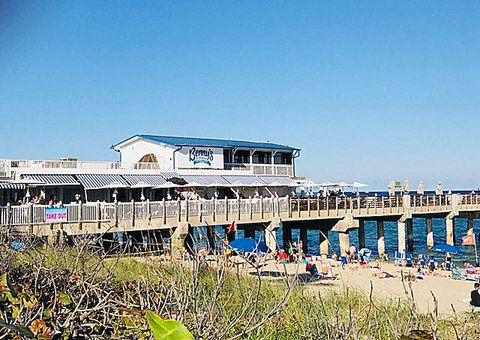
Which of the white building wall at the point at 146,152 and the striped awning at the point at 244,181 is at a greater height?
the white building wall at the point at 146,152

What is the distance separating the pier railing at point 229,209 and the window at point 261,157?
291 inches

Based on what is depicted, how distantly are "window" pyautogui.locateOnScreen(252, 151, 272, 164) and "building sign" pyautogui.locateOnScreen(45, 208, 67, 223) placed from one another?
756 inches

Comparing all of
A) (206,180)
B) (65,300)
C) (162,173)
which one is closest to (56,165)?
(162,173)

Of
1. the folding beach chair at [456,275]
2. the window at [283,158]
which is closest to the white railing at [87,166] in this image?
Result: the window at [283,158]

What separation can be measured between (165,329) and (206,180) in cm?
3286

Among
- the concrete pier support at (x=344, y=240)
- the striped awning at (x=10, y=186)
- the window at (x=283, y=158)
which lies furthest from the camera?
the window at (x=283, y=158)

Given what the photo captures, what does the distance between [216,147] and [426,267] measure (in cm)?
1463

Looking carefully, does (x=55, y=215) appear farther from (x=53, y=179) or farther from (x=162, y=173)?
(x=162, y=173)

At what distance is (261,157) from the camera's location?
134ft

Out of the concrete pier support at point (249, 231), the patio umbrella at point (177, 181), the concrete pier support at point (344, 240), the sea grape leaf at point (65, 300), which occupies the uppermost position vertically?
the patio umbrella at point (177, 181)

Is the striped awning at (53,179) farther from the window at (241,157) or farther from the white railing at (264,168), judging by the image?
the window at (241,157)

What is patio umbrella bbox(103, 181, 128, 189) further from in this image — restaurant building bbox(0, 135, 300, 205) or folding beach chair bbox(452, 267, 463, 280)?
folding beach chair bbox(452, 267, 463, 280)

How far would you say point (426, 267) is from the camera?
3167 centimetres

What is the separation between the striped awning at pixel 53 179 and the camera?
27.5 meters
